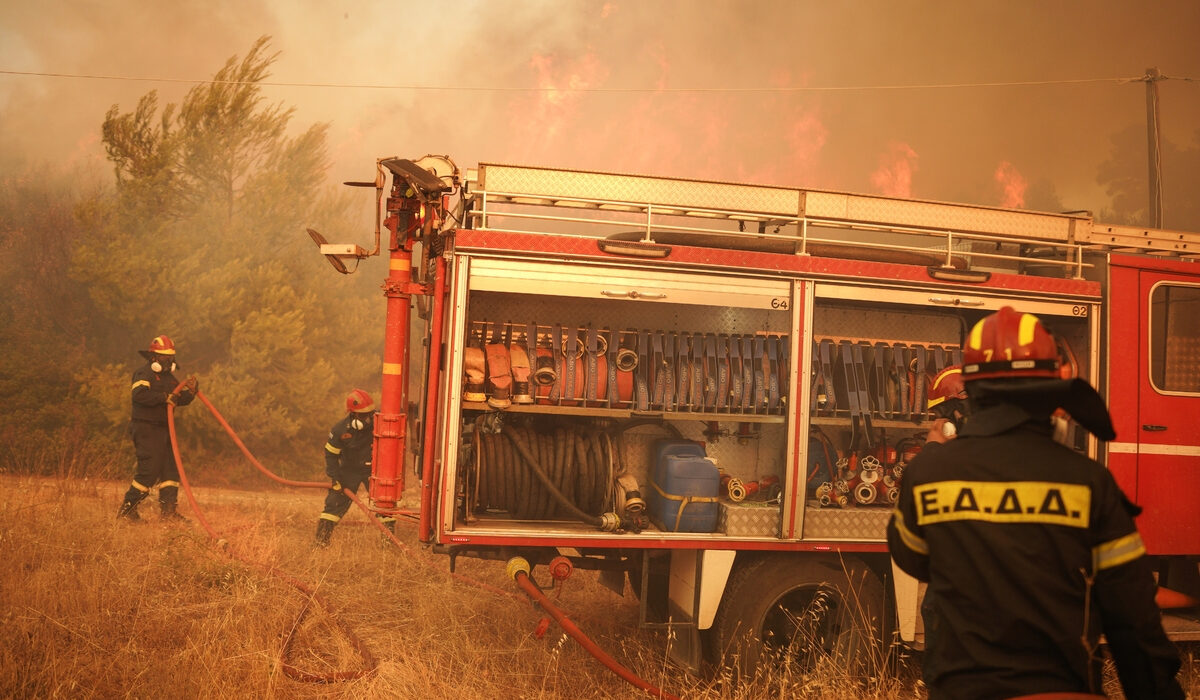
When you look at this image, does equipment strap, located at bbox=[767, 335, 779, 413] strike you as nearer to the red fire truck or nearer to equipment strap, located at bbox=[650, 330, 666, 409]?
the red fire truck

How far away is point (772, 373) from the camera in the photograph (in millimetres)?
6129

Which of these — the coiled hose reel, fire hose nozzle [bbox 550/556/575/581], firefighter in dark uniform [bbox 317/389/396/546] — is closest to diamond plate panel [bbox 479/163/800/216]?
the coiled hose reel

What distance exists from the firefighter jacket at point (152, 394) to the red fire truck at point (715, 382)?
5.01 meters

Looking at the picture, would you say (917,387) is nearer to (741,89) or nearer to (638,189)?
(638,189)

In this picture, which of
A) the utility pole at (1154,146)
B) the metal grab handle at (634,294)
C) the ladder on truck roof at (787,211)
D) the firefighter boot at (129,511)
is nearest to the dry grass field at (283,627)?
the firefighter boot at (129,511)

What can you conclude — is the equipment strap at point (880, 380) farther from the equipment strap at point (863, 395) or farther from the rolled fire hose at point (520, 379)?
the rolled fire hose at point (520, 379)

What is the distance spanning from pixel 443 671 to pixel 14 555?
4.28 m

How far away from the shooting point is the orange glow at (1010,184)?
4072 centimetres

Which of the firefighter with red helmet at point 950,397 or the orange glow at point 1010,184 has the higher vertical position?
the orange glow at point 1010,184

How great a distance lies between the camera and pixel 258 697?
5.00 m

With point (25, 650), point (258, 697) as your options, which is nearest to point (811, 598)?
point (258, 697)

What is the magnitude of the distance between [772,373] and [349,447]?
5.41 meters

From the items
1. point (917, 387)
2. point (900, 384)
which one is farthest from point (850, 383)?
point (917, 387)

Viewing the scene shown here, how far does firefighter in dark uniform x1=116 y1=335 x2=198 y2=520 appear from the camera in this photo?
32.4 feet
